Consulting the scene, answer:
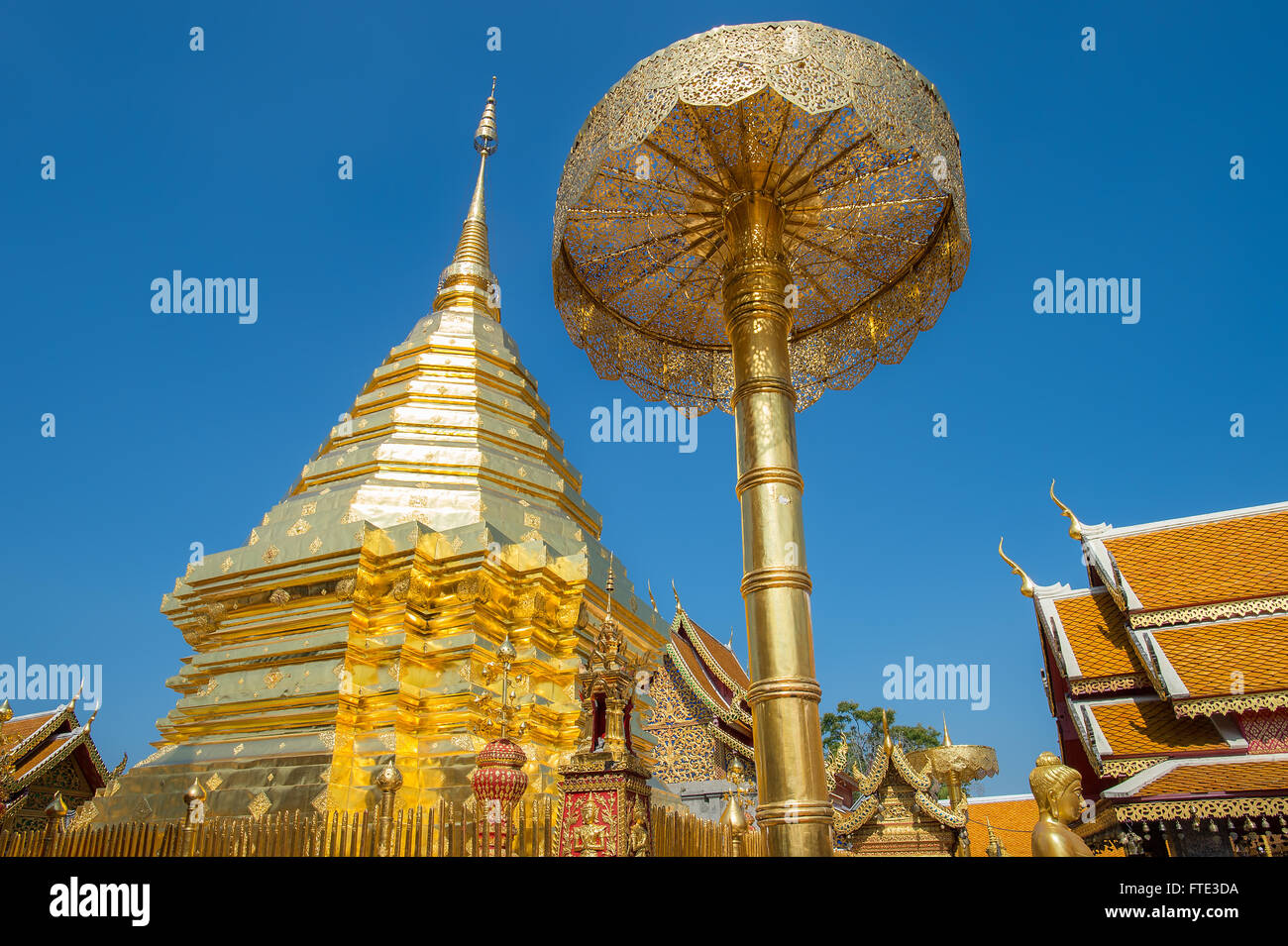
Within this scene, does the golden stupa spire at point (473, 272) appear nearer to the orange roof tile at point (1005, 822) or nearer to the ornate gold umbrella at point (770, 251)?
the ornate gold umbrella at point (770, 251)

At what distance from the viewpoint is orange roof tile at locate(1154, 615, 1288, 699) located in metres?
9.25

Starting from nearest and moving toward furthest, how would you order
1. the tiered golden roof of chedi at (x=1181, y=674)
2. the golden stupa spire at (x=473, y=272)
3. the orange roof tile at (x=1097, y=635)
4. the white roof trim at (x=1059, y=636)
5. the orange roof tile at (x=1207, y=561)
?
the tiered golden roof of chedi at (x=1181, y=674)
the orange roof tile at (x=1207, y=561)
the orange roof tile at (x=1097, y=635)
the white roof trim at (x=1059, y=636)
the golden stupa spire at (x=473, y=272)

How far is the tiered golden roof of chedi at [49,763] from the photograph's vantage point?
13523mm

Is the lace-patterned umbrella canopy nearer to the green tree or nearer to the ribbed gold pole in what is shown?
Result: the ribbed gold pole

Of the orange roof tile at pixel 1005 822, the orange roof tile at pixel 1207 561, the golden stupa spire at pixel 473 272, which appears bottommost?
the orange roof tile at pixel 1005 822

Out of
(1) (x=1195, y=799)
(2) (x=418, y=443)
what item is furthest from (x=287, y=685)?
(1) (x=1195, y=799)

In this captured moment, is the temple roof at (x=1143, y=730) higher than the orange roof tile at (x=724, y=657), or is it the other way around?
the orange roof tile at (x=724, y=657)

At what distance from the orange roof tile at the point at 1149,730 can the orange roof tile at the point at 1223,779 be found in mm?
476

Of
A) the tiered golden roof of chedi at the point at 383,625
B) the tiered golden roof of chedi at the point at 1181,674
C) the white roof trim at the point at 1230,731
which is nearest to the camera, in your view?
the tiered golden roof of chedi at the point at 383,625

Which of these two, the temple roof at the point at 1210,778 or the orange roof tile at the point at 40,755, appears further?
the orange roof tile at the point at 40,755

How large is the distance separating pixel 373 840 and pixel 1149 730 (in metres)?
9.55

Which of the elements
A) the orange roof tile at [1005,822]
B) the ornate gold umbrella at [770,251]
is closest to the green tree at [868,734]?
the orange roof tile at [1005,822]

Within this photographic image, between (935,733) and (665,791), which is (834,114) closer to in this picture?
(665,791)

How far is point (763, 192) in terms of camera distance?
481cm
